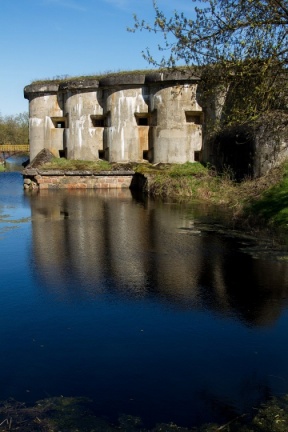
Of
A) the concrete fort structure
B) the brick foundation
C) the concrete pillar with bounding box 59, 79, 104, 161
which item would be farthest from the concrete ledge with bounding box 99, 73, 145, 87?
the brick foundation

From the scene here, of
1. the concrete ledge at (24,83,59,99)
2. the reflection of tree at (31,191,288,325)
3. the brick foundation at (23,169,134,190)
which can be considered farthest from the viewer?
the concrete ledge at (24,83,59,99)

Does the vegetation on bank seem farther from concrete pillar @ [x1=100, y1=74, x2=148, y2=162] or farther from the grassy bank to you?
concrete pillar @ [x1=100, y1=74, x2=148, y2=162]

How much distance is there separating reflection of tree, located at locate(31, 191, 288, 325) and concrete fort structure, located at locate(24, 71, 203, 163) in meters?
9.67

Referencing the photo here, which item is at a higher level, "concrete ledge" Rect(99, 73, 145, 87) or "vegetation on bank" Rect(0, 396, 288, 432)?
"concrete ledge" Rect(99, 73, 145, 87)

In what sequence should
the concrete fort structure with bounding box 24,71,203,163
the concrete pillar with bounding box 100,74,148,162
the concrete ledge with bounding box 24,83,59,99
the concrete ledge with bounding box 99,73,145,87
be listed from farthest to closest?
the concrete ledge with bounding box 24,83,59,99
the concrete pillar with bounding box 100,74,148,162
the concrete ledge with bounding box 99,73,145,87
the concrete fort structure with bounding box 24,71,203,163

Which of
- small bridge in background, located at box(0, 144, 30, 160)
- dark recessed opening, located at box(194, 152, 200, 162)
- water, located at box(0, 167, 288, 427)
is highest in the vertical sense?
small bridge in background, located at box(0, 144, 30, 160)

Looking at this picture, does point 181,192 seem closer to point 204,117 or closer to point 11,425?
point 204,117

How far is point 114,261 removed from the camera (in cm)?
969

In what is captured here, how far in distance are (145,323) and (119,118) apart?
20451mm

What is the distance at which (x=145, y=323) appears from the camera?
6391 millimetres

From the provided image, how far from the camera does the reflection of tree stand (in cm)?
751

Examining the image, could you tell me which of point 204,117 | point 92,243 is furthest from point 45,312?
point 204,117

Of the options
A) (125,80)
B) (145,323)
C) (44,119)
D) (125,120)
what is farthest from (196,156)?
(145,323)

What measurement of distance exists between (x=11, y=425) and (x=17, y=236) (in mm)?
8371
